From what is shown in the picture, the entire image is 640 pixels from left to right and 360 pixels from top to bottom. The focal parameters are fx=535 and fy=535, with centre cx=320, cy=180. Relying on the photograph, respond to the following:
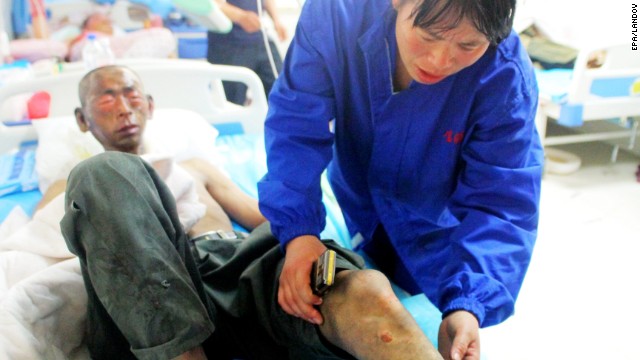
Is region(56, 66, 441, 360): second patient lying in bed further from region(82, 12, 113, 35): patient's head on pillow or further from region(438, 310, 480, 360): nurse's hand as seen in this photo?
region(82, 12, 113, 35): patient's head on pillow

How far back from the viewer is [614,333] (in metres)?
1.78

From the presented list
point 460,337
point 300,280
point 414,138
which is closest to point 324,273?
point 300,280

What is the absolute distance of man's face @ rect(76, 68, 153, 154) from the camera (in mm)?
1500

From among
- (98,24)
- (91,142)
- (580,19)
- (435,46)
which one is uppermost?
(435,46)

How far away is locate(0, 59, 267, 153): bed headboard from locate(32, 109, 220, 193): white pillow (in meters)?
0.12

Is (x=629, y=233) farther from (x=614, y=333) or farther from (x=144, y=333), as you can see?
(x=144, y=333)

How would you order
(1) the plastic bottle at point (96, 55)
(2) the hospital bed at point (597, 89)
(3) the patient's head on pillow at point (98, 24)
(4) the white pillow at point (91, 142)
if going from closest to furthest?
(4) the white pillow at point (91, 142)
(1) the plastic bottle at point (96, 55)
(2) the hospital bed at point (597, 89)
(3) the patient's head on pillow at point (98, 24)

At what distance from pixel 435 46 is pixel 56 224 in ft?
3.10

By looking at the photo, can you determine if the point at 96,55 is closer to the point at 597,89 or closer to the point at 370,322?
the point at 370,322

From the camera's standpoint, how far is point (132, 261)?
0.81 m

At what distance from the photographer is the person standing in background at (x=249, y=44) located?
240 centimetres

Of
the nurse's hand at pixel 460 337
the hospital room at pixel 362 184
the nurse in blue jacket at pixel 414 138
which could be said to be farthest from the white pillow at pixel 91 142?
the nurse's hand at pixel 460 337

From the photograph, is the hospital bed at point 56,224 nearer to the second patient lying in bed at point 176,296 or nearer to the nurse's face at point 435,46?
the second patient lying in bed at point 176,296

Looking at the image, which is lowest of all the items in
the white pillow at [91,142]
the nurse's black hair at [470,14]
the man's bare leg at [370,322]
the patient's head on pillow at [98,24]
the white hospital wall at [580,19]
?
the white pillow at [91,142]
